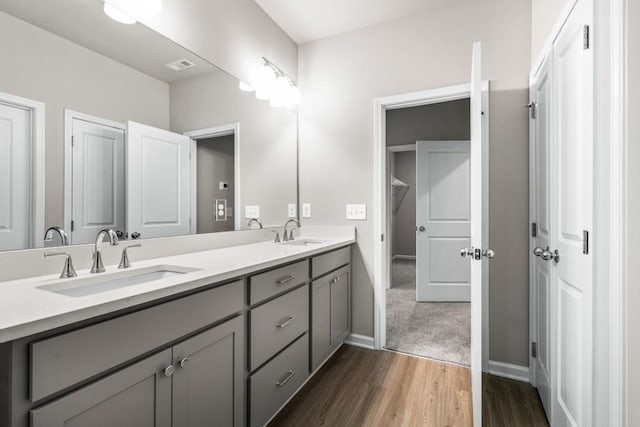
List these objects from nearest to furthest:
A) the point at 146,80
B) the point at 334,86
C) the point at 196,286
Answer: the point at 196,286 → the point at 146,80 → the point at 334,86

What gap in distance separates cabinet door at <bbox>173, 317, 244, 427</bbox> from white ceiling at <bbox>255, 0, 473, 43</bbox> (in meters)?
2.21

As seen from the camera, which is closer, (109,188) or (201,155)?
(109,188)

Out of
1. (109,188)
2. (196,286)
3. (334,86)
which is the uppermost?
(334,86)

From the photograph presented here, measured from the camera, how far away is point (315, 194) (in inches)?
106

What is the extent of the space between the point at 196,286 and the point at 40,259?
61 centimetres

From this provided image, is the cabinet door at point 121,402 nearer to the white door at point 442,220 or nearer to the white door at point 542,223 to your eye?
the white door at point 542,223

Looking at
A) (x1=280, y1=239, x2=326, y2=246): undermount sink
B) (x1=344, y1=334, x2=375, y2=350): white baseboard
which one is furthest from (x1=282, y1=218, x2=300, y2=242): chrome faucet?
(x1=344, y1=334, x2=375, y2=350): white baseboard

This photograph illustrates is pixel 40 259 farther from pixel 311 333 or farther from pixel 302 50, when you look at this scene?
pixel 302 50

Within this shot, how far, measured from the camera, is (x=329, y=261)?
2.14 metres

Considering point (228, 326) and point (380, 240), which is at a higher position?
point (380, 240)

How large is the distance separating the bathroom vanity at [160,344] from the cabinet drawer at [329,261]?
109 millimetres

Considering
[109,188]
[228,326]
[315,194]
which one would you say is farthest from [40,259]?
[315,194]

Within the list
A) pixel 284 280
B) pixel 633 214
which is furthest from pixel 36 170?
pixel 633 214

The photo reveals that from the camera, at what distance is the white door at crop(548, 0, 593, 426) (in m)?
1.11
